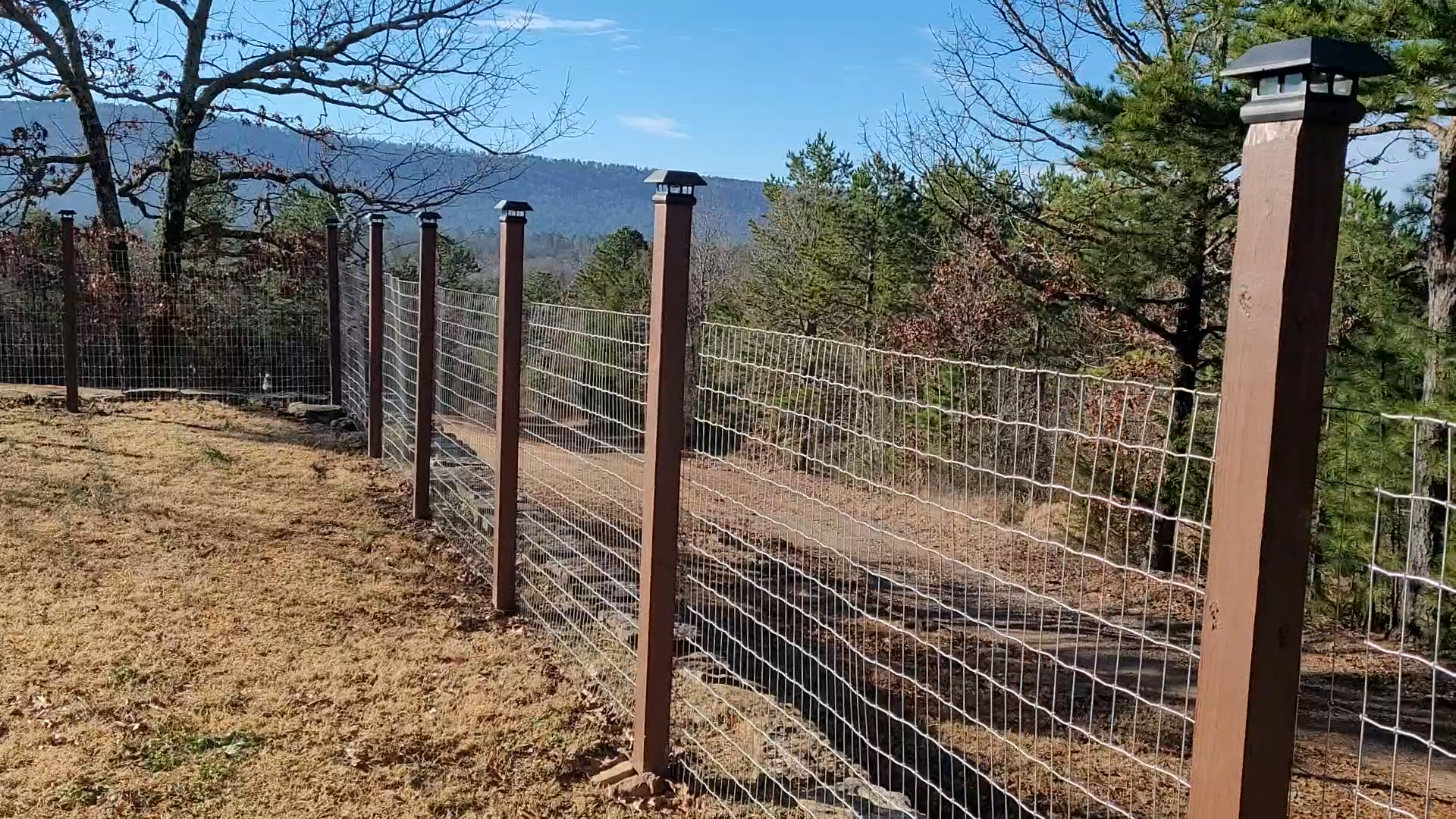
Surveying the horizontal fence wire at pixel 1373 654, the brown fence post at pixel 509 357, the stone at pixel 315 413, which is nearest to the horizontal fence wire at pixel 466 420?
the brown fence post at pixel 509 357

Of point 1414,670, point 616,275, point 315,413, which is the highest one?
point 616,275

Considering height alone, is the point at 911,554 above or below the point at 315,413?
below

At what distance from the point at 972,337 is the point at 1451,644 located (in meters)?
9.56

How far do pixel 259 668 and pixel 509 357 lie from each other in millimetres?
1565

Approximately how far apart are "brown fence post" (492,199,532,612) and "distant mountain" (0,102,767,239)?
0.44 feet

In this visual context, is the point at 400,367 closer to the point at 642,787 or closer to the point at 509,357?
the point at 509,357

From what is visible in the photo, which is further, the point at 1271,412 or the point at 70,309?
the point at 70,309

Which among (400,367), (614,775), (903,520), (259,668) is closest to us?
(903,520)

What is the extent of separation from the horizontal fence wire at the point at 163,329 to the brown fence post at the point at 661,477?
28.6 feet

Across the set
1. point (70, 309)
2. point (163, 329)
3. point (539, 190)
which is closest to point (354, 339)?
point (70, 309)

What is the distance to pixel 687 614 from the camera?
5.40 m

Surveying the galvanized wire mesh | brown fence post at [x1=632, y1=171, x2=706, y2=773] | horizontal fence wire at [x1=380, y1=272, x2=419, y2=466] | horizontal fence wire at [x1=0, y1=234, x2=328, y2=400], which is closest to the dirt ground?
brown fence post at [x1=632, y1=171, x2=706, y2=773]

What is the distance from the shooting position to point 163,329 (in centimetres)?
1137

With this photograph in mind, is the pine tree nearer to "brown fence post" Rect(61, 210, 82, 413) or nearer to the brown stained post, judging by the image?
"brown fence post" Rect(61, 210, 82, 413)
